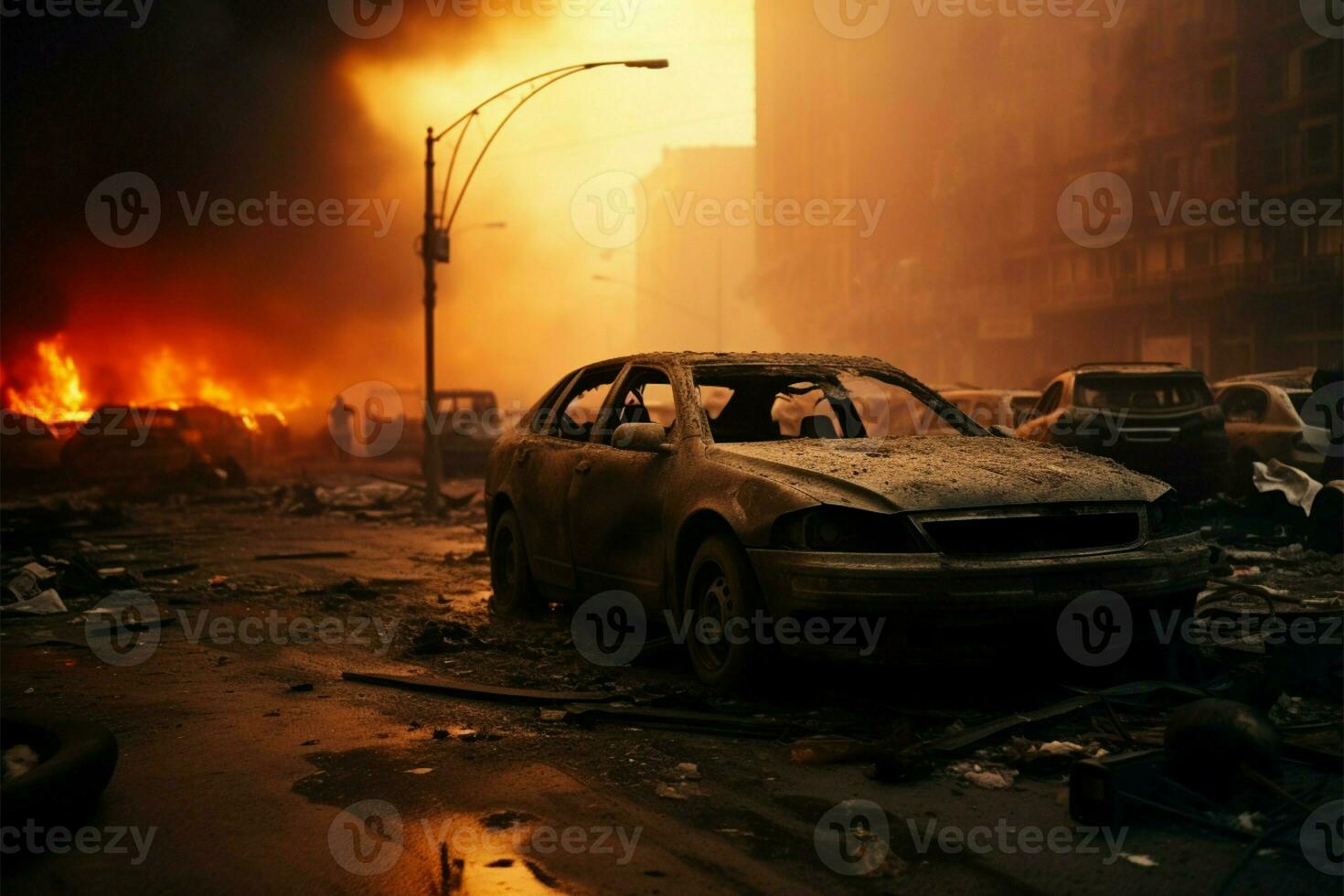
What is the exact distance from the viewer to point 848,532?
5.47 m

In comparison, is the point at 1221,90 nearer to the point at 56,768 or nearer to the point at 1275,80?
the point at 1275,80

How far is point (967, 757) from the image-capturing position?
16.1 ft

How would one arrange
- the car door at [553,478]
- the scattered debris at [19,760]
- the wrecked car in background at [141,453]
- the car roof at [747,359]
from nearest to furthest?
the scattered debris at [19,760] < the car roof at [747,359] < the car door at [553,478] < the wrecked car in background at [141,453]

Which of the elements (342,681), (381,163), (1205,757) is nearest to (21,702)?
(342,681)

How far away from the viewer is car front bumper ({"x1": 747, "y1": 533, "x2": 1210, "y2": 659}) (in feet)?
17.3

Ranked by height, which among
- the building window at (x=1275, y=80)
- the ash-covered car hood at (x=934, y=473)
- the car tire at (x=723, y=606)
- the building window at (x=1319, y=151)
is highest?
the building window at (x=1275, y=80)

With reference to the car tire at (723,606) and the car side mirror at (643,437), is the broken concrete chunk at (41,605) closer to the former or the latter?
the car side mirror at (643,437)

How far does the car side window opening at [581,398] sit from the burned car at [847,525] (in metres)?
0.47

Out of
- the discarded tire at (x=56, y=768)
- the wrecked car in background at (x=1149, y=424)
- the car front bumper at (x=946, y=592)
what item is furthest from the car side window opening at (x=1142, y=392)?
the discarded tire at (x=56, y=768)

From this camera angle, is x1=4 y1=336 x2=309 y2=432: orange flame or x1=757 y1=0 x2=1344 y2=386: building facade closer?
x1=4 y1=336 x2=309 y2=432: orange flame

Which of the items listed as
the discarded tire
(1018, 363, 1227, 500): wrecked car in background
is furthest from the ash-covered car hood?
(1018, 363, 1227, 500): wrecked car in background

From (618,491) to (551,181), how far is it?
4339 cm

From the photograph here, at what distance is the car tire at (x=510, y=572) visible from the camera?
850cm

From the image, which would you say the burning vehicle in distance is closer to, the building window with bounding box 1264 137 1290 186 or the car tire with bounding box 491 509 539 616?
the car tire with bounding box 491 509 539 616
